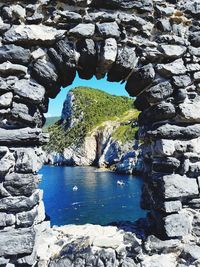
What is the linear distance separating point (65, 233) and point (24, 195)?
1.09 m

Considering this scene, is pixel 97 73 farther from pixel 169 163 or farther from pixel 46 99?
pixel 169 163

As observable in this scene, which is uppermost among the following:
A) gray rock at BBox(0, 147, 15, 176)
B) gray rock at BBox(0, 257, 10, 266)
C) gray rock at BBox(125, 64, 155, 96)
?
gray rock at BBox(125, 64, 155, 96)

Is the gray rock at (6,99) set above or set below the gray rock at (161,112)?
above

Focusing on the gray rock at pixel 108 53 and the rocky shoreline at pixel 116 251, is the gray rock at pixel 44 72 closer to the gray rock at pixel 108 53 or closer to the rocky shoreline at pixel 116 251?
the gray rock at pixel 108 53

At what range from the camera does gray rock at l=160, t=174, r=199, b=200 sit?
3785 millimetres

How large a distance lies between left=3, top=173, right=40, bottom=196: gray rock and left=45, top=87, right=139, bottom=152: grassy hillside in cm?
5596

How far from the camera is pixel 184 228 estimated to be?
3.83 metres

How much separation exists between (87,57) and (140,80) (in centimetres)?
80

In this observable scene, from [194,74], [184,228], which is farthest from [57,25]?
[184,228]

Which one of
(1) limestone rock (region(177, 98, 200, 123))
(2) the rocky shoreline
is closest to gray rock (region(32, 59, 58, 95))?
(1) limestone rock (region(177, 98, 200, 123))

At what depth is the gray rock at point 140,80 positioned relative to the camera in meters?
3.93

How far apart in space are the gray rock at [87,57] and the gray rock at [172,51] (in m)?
0.93

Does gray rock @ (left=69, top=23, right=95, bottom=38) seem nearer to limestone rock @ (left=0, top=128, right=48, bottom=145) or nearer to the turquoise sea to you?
limestone rock @ (left=0, top=128, right=48, bottom=145)

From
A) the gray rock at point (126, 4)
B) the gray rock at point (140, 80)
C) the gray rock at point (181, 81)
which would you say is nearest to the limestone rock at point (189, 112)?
the gray rock at point (181, 81)
